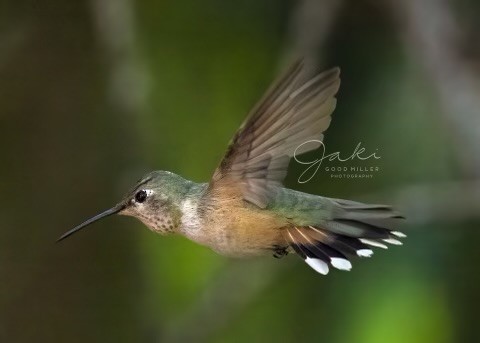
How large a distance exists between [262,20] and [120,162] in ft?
1.83

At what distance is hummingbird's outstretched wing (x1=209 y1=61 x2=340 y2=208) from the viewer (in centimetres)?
84

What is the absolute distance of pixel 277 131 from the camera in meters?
0.94

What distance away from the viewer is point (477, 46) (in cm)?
239

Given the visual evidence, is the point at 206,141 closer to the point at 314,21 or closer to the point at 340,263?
the point at 314,21

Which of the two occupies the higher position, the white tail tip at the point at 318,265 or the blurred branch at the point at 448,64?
the blurred branch at the point at 448,64

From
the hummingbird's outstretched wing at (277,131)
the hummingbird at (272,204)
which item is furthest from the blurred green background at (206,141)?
the hummingbird's outstretched wing at (277,131)

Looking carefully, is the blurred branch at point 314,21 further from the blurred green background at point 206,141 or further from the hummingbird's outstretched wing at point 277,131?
the hummingbird's outstretched wing at point 277,131

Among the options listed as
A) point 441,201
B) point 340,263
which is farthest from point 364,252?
point 441,201

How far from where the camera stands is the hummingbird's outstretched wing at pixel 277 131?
33.0 inches

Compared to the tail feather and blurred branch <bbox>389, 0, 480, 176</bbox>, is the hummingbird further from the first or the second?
blurred branch <bbox>389, 0, 480, 176</bbox>

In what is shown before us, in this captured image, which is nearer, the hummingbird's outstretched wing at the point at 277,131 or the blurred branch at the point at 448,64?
the hummingbird's outstretched wing at the point at 277,131

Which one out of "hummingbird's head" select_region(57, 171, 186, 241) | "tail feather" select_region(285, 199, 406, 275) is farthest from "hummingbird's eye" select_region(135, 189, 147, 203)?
"tail feather" select_region(285, 199, 406, 275)

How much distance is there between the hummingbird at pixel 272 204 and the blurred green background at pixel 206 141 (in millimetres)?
1009

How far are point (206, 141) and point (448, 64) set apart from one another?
2.25ft
